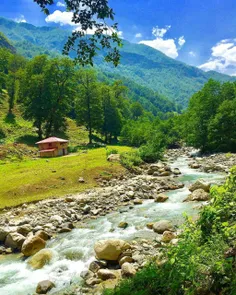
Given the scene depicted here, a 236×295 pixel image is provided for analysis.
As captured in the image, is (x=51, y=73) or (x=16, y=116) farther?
(x=16, y=116)

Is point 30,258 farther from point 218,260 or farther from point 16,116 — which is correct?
point 16,116

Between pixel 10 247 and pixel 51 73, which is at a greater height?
pixel 51 73

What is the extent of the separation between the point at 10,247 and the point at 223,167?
27.9m

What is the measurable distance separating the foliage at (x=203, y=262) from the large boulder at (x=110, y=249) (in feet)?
10.9

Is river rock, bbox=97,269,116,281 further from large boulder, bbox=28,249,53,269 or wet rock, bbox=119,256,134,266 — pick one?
large boulder, bbox=28,249,53,269

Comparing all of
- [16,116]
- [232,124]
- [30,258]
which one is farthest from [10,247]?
[16,116]

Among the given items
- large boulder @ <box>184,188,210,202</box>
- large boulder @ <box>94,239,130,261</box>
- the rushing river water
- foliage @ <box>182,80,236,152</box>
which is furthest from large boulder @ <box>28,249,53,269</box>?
foliage @ <box>182,80,236,152</box>

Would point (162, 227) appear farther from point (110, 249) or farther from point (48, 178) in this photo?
point (48, 178)

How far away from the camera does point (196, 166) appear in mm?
38906

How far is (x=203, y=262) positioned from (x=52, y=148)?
44.4m

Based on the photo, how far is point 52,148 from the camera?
49.2 m

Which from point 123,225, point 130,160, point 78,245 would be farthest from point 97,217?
point 130,160

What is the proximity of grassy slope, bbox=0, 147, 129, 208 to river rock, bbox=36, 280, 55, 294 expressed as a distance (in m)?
13.5

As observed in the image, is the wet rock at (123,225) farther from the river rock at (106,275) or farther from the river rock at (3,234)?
the river rock at (3,234)
